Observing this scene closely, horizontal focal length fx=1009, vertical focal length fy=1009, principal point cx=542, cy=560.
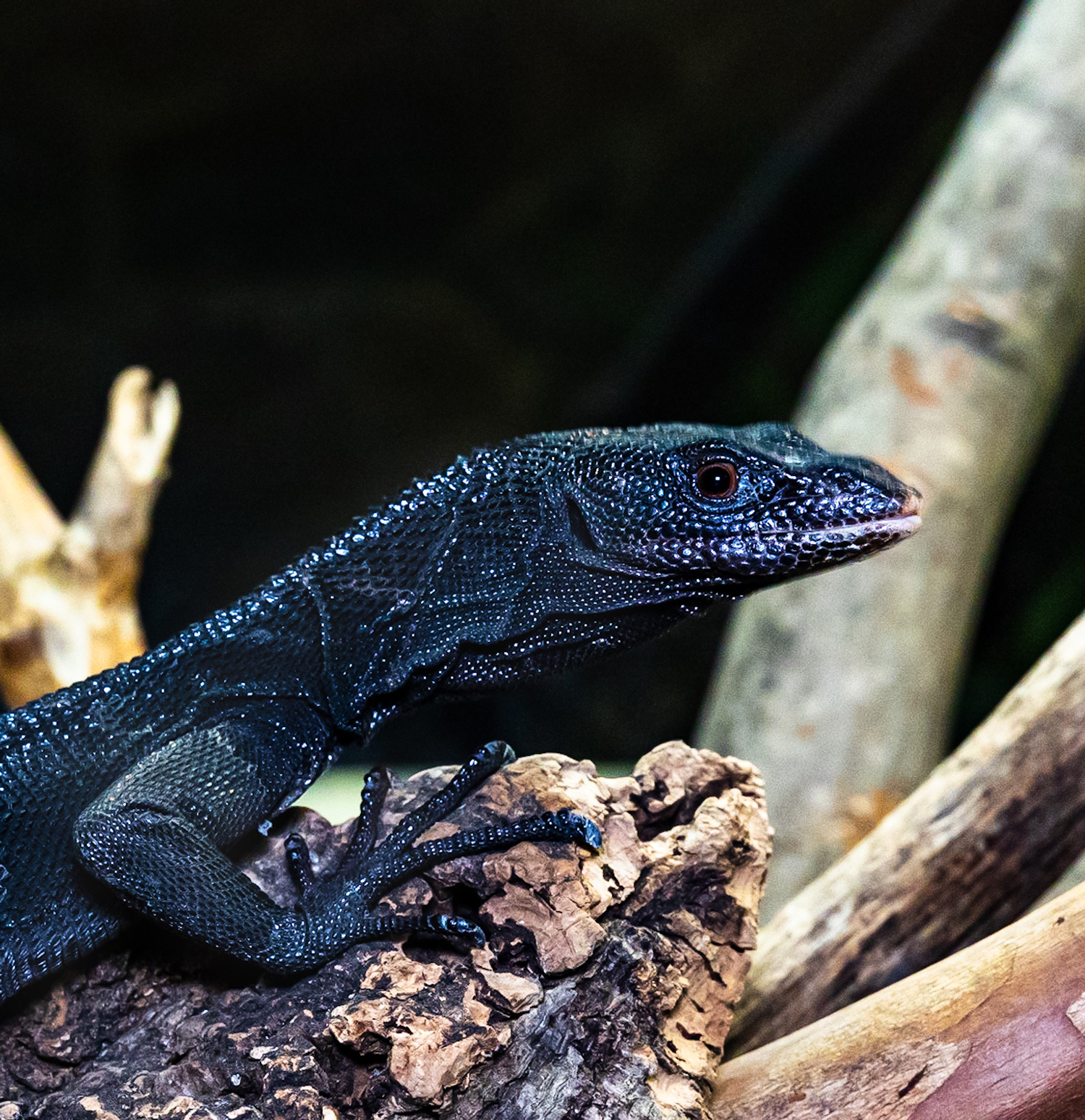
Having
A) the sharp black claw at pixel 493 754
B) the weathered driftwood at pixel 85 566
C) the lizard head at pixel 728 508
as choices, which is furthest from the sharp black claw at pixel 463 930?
the weathered driftwood at pixel 85 566

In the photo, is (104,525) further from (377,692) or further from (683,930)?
(683,930)

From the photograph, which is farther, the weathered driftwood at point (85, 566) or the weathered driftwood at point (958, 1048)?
the weathered driftwood at point (85, 566)

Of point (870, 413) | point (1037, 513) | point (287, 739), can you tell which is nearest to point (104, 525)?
point (287, 739)

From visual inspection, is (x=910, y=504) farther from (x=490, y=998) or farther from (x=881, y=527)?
(x=490, y=998)

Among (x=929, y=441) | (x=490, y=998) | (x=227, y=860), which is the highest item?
(x=227, y=860)

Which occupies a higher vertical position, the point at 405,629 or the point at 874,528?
the point at 405,629

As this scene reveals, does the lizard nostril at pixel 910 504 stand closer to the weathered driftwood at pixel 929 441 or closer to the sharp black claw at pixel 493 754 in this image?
the sharp black claw at pixel 493 754

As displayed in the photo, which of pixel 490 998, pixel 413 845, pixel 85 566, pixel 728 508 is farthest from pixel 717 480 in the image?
pixel 85 566
